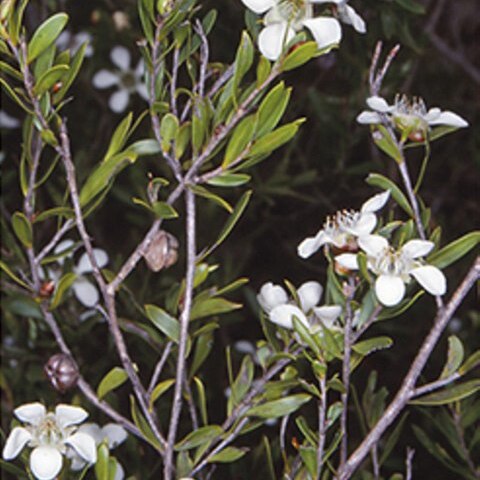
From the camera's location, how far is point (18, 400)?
4.33ft

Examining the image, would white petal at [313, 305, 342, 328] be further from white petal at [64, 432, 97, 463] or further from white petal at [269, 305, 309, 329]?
white petal at [64, 432, 97, 463]

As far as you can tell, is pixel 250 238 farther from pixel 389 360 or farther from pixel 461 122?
pixel 461 122

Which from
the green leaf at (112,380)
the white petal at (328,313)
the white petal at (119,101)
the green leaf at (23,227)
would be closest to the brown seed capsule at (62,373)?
the green leaf at (112,380)

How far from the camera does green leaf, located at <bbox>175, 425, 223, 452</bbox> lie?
0.94 meters

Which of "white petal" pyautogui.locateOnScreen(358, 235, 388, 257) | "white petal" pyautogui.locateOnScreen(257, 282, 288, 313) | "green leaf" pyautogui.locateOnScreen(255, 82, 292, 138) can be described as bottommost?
"white petal" pyautogui.locateOnScreen(257, 282, 288, 313)

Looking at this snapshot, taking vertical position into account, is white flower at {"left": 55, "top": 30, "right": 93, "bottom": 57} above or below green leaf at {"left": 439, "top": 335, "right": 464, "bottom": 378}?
below

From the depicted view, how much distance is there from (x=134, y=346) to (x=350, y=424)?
1.06 ft

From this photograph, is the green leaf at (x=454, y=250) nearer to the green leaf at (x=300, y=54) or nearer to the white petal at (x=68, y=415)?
the green leaf at (x=300, y=54)

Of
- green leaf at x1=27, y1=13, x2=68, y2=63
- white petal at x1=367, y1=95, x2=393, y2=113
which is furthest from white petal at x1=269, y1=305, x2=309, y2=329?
green leaf at x1=27, y1=13, x2=68, y2=63

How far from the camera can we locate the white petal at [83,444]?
0.95m

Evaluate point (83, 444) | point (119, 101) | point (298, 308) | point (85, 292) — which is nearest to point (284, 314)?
point (298, 308)

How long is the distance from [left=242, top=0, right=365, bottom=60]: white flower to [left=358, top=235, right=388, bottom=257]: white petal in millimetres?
172

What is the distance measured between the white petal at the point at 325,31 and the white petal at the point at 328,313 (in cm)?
23

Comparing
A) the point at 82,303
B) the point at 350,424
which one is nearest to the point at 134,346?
the point at 82,303
